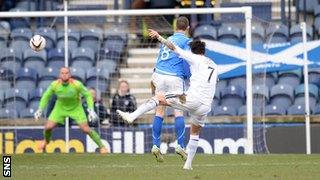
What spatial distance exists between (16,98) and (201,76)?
10.2 meters

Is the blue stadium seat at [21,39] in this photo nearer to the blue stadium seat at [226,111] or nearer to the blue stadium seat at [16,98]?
the blue stadium seat at [16,98]

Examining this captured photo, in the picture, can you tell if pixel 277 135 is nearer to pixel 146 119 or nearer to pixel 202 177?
pixel 146 119

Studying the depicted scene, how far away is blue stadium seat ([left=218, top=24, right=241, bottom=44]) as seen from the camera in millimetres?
28078

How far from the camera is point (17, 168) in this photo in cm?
1884

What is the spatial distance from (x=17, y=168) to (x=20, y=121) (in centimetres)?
770

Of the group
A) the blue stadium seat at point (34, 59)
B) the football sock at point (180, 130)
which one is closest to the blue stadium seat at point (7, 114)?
the blue stadium seat at point (34, 59)

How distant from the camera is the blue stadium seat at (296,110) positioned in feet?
86.3

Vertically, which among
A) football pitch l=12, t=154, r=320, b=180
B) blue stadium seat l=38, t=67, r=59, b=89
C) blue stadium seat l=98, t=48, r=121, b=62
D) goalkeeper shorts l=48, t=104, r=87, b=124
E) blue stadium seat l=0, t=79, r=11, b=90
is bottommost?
football pitch l=12, t=154, r=320, b=180

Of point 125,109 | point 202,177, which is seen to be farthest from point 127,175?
point 125,109

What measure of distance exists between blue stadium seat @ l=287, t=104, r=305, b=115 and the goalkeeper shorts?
4684 millimetres

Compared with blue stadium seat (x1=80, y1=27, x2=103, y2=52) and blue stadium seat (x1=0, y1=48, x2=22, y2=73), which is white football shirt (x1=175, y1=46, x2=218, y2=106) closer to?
blue stadium seat (x1=0, y1=48, x2=22, y2=73)

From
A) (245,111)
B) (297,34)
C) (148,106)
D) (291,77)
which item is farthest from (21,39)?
(148,106)

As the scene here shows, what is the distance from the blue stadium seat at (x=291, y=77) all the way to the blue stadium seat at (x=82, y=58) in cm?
438

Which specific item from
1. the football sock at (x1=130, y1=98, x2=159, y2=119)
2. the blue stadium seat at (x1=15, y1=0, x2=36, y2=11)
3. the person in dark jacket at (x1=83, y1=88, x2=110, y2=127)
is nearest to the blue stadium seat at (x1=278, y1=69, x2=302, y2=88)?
the person in dark jacket at (x1=83, y1=88, x2=110, y2=127)
